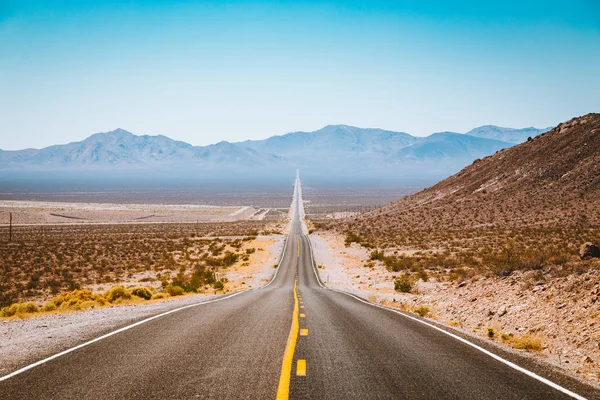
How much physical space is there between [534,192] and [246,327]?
7848cm

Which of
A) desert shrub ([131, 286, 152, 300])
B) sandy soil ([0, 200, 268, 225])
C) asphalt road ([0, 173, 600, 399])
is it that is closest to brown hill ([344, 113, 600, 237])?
desert shrub ([131, 286, 152, 300])

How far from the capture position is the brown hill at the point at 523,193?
215 feet

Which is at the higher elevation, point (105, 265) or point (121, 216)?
point (105, 265)

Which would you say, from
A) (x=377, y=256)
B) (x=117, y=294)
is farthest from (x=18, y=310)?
(x=377, y=256)

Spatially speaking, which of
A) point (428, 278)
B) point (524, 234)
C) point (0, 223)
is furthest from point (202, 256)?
point (0, 223)

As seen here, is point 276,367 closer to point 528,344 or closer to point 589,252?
point 528,344

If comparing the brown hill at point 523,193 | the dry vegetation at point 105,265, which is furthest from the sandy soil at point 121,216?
the brown hill at point 523,193

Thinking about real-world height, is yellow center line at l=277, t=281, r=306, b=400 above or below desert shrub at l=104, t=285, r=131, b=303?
above

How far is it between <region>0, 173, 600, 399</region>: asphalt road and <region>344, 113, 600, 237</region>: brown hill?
56167 mm

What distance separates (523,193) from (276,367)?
81.5 m

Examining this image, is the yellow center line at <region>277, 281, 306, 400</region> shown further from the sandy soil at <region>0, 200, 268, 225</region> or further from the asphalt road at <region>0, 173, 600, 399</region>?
the sandy soil at <region>0, 200, 268, 225</region>

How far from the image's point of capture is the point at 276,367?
7.20 m

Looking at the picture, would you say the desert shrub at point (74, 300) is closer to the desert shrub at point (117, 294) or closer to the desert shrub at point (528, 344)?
the desert shrub at point (117, 294)

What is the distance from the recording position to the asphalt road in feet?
20.1
